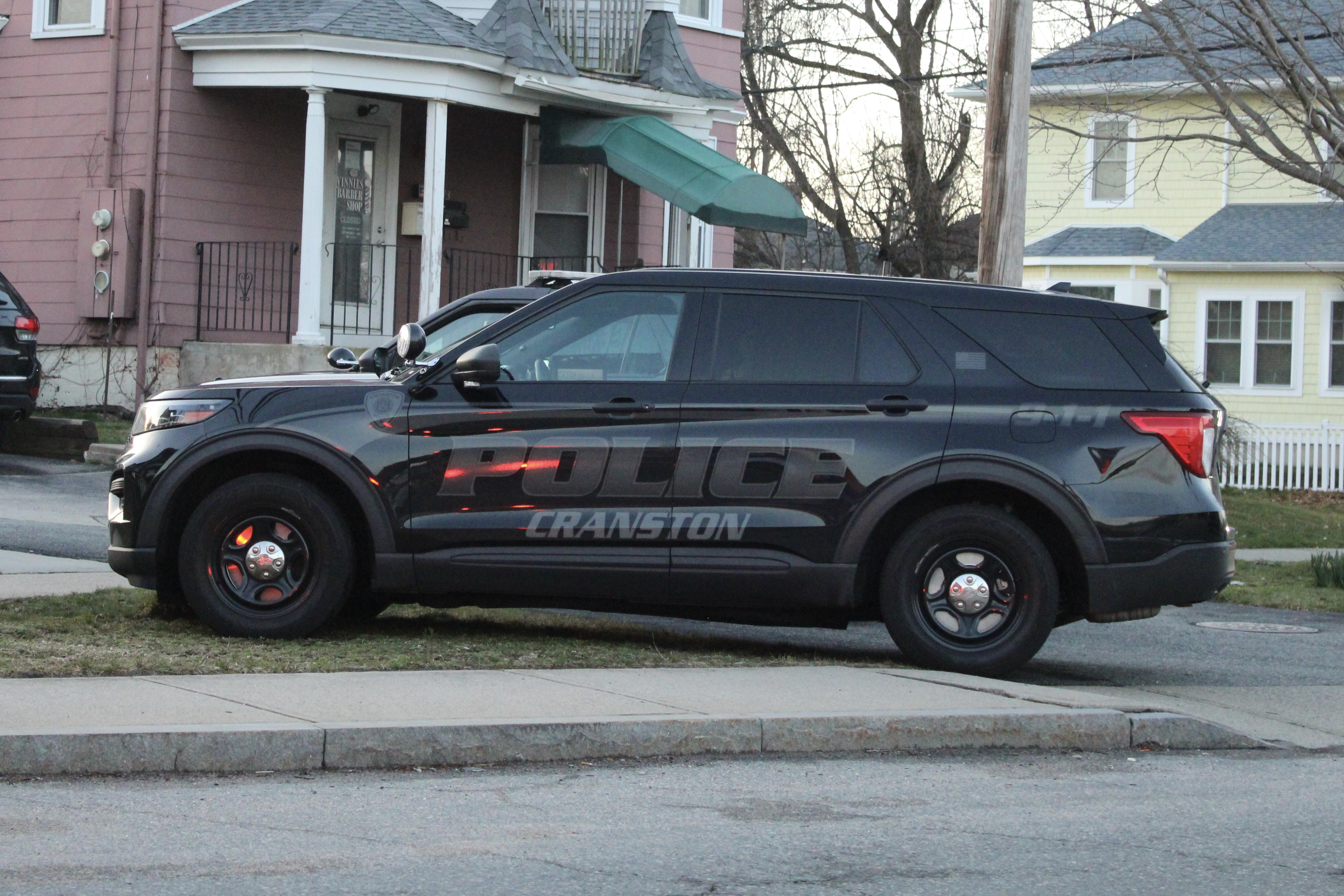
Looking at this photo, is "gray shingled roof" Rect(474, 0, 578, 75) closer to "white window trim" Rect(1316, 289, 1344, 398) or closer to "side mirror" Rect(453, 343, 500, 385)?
"side mirror" Rect(453, 343, 500, 385)

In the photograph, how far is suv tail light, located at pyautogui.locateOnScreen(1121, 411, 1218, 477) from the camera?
25.6 feet

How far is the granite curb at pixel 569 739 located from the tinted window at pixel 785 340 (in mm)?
1871

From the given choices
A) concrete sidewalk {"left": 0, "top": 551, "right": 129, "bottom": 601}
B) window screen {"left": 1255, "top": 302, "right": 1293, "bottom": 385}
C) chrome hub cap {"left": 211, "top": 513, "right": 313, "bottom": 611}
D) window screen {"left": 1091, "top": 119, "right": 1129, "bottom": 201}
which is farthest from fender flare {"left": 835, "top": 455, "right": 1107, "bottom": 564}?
window screen {"left": 1091, "top": 119, "right": 1129, "bottom": 201}

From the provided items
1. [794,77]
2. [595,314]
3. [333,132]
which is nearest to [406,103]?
[333,132]

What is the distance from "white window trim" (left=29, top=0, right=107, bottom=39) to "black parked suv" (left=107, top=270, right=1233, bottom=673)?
1211 cm

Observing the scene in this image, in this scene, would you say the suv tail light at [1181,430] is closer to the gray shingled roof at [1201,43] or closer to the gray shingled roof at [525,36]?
the gray shingled roof at [1201,43]

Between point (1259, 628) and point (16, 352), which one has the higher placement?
point (16, 352)

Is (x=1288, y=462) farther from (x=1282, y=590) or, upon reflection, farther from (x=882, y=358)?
(x=882, y=358)

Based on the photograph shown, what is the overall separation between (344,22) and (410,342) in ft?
35.5

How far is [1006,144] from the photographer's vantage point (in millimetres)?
12852

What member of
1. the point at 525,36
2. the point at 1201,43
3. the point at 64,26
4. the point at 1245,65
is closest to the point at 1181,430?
the point at 1245,65

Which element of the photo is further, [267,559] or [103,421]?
[103,421]

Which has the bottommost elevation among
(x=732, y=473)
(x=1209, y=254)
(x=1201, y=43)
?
(x=732, y=473)

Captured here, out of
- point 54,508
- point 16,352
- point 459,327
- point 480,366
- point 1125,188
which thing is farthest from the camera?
point 1125,188
